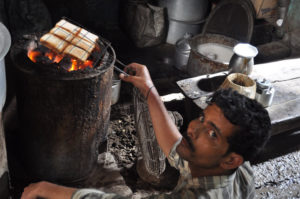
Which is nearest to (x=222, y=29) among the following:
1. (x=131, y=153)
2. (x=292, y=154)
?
(x=292, y=154)

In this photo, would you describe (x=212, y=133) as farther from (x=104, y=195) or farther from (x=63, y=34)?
(x=63, y=34)

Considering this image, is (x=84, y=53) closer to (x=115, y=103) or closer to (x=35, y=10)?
(x=115, y=103)

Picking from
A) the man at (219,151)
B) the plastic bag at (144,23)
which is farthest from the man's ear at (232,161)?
the plastic bag at (144,23)

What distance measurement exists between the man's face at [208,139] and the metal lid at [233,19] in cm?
437

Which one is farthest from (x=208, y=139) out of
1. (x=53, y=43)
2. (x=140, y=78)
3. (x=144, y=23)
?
(x=144, y=23)

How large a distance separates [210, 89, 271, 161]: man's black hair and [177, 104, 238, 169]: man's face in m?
0.04

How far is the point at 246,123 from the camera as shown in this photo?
77.1 inches

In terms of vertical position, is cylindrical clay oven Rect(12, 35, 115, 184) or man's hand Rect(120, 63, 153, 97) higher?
man's hand Rect(120, 63, 153, 97)

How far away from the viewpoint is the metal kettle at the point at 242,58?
424 cm

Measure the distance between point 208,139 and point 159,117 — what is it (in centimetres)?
74

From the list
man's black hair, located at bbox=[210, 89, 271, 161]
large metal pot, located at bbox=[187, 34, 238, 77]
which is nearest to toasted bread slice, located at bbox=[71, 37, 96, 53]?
man's black hair, located at bbox=[210, 89, 271, 161]

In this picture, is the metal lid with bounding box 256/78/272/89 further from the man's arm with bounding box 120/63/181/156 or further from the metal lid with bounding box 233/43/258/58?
the man's arm with bounding box 120/63/181/156

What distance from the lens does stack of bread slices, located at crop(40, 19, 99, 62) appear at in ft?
9.56

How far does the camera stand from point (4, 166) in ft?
10.2
